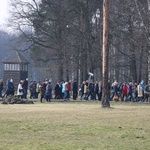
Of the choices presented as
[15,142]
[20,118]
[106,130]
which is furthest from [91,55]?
[15,142]

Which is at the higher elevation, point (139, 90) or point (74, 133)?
point (139, 90)

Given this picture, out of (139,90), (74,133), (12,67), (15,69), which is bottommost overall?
(74,133)

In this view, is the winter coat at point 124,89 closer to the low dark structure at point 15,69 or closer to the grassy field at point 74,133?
the grassy field at point 74,133

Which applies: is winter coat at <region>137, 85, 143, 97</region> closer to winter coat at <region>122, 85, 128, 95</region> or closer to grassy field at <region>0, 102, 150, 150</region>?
winter coat at <region>122, 85, 128, 95</region>

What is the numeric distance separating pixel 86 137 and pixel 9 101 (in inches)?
872

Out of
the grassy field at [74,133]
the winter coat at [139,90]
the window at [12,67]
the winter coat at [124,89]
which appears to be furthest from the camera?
the window at [12,67]

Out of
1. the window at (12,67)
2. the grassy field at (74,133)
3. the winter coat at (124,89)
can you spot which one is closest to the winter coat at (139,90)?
the winter coat at (124,89)

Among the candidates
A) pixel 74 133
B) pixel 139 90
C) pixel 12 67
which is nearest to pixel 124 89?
pixel 139 90

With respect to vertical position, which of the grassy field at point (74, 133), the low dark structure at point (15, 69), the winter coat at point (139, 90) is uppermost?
the low dark structure at point (15, 69)

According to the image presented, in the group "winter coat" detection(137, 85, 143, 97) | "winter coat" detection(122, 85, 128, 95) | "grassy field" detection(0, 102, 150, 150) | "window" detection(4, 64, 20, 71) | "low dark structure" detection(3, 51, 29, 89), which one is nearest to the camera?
"grassy field" detection(0, 102, 150, 150)

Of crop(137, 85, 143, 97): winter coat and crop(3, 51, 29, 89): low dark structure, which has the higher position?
crop(3, 51, 29, 89): low dark structure

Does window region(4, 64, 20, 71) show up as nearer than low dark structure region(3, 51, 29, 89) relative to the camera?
No

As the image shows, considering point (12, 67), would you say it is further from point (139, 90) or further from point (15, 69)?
point (139, 90)

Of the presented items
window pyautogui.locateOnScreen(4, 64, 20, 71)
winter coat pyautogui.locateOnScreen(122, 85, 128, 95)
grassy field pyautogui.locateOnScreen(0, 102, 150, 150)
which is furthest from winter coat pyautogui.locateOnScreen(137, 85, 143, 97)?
window pyautogui.locateOnScreen(4, 64, 20, 71)
